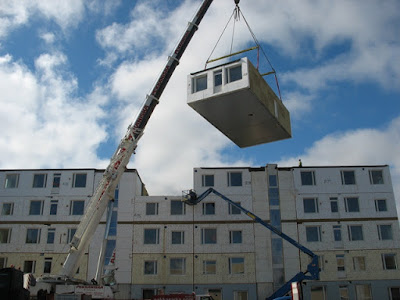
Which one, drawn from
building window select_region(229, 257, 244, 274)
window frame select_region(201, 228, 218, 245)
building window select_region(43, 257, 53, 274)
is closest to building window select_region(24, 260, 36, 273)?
building window select_region(43, 257, 53, 274)

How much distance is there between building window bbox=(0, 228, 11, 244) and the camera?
37531 mm

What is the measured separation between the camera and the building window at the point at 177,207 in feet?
124

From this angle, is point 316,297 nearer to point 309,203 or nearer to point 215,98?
point 309,203

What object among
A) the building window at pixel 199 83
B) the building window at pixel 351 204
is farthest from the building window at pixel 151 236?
the building window at pixel 199 83

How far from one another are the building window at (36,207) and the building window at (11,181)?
249 centimetres

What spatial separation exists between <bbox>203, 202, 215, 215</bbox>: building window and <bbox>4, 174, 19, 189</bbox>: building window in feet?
57.6

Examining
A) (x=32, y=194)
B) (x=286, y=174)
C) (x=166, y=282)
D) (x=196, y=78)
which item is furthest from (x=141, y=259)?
(x=196, y=78)

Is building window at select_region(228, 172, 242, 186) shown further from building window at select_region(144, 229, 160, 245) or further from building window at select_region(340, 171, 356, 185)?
building window at select_region(340, 171, 356, 185)

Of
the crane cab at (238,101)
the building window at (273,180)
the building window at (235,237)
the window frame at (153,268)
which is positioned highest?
the building window at (273,180)

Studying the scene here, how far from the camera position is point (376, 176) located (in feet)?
128

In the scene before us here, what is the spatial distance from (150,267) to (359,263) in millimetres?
18152

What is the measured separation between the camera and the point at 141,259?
36406mm

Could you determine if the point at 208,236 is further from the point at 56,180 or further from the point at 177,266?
the point at 56,180

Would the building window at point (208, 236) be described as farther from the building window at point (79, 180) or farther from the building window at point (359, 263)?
the building window at point (359, 263)
